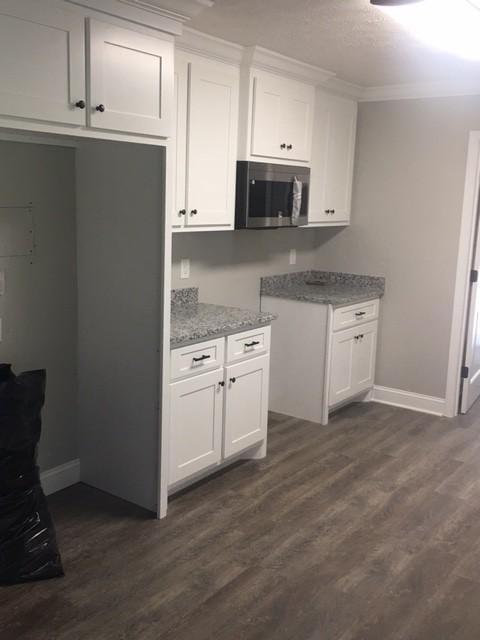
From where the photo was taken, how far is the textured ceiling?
2873 mm

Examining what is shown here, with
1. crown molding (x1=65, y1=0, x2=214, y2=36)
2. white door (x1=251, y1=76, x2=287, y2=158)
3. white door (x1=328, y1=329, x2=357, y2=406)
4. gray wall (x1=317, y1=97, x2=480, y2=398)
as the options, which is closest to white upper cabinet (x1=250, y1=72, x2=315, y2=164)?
white door (x1=251, y1=76, x2=287, y2=158)

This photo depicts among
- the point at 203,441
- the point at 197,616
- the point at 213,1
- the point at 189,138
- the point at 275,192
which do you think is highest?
the point at 213,1

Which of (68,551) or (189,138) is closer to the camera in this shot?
(68,551)

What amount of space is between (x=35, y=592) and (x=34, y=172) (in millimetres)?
1857

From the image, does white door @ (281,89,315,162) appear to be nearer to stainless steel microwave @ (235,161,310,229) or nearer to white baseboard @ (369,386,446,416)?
stainless steel microwave @ (235,161,310,229)

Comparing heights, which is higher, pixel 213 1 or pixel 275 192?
pixel 213 1

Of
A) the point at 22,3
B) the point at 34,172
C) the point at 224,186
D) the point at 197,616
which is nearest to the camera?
the point at 22,3

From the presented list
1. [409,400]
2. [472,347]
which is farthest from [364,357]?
[472,347]

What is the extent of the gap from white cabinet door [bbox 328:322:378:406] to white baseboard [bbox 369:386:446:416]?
0.44ft

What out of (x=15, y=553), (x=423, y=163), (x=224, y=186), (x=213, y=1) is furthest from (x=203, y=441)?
(x=423, y=163)

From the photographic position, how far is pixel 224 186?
148 inches

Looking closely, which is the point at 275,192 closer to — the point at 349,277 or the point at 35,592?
the point at 349,277

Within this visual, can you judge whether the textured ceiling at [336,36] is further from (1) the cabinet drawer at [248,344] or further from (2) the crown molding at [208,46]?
(1) the cabinet drawer at [248,344]

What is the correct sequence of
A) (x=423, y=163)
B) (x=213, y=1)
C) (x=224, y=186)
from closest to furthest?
(x=213, y=1)
(x=224, y=186)
(x=423, y=163)
